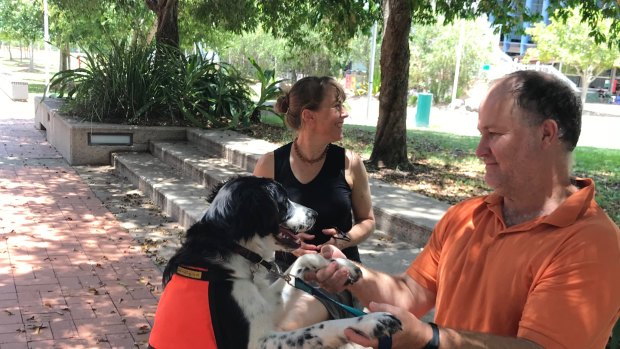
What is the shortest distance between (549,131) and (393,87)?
322 inches

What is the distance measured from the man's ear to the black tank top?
1672 mm

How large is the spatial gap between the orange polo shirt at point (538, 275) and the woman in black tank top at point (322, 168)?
1246mm

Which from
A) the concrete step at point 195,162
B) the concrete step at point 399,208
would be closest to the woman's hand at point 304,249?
the concrete step at point 399,208

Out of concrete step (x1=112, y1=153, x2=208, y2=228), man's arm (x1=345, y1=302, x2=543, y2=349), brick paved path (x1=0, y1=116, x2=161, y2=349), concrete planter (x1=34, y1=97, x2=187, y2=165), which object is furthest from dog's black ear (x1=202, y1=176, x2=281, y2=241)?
concrete planter (x1=34, y1=97, x2=187, y2=165)

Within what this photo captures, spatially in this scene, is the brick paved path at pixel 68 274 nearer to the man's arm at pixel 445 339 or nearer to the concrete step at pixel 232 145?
the concrete step at pixel 232 145

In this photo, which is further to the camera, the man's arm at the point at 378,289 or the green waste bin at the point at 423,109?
the green waste bin at the point at 423,109

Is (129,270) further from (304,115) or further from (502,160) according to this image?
(502,160)

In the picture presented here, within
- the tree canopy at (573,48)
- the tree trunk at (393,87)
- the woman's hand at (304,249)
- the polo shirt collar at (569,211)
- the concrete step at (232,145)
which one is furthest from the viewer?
the tree canopy at (573,48)

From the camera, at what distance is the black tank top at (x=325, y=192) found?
3.46 meters

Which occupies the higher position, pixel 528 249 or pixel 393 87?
pixel 393 87

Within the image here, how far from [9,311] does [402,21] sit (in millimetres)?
7174

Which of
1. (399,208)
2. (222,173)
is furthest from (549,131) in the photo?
(222,173)

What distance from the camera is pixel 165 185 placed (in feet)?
30.2

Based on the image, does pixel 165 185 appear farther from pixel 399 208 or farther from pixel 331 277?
pixel 331 277
